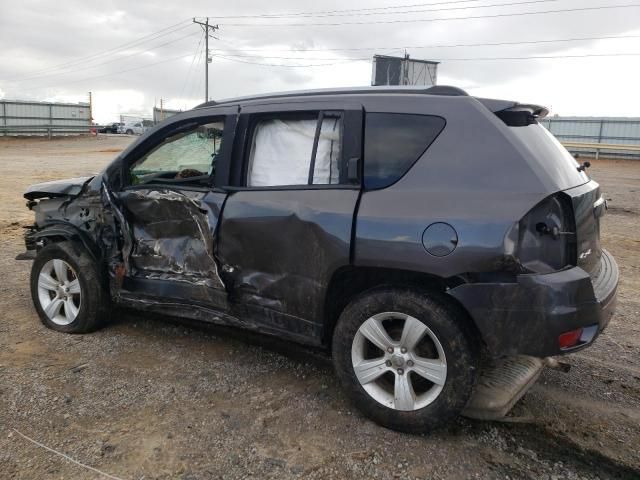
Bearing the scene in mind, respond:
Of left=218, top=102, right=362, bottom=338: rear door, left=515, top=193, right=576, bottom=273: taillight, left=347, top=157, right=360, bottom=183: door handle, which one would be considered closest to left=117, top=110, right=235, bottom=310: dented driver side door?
left=218, top=102, right=362, bottom=338: rear door

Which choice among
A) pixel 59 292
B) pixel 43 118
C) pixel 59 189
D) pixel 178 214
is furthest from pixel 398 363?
pixel 43 118

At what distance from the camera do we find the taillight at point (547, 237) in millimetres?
2619

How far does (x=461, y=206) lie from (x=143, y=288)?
8.10 ft

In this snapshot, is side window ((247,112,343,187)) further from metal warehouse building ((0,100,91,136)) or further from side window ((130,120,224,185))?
metal warehouse building ((0,100,91,136))

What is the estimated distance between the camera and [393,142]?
305cm

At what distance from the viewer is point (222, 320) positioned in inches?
144

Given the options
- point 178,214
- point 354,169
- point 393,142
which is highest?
point 393,142

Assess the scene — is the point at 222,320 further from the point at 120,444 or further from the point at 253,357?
the point at 120,444

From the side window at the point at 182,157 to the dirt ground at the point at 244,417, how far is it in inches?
51.2

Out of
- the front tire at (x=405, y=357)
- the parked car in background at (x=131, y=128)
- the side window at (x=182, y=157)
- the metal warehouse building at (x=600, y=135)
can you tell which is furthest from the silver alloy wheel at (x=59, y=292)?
the parked car in background at (x=131, y=128)

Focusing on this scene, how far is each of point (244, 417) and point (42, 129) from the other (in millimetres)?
41298

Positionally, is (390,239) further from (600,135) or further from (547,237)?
(600,135)

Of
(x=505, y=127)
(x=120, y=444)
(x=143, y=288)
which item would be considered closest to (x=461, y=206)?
(x=505, y=127)

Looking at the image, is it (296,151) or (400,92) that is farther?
(296,151)
